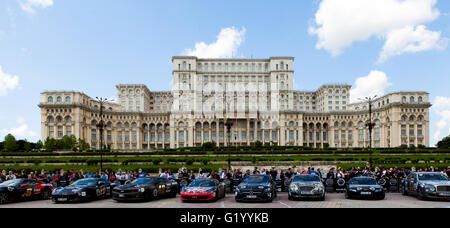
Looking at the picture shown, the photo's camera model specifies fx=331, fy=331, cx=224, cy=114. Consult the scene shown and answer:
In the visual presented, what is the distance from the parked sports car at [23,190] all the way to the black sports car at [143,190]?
5.41 meters

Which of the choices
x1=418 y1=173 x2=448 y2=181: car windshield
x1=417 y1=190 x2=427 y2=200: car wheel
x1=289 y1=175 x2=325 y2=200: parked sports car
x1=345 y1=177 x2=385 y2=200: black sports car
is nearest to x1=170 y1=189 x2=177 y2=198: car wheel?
x1=289 y1=175 x2=325 y2=200: parked sports car

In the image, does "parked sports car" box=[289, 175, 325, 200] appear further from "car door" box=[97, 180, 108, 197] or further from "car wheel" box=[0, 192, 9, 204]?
"car wheel" box=[0, 192, 9, 204]

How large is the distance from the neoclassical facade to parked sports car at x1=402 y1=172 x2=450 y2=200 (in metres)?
82.8

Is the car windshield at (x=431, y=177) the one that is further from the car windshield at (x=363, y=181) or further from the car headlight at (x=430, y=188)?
the car windshield at (x=363, y=181)

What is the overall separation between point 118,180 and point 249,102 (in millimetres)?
96250

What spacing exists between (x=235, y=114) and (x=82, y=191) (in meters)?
90.4

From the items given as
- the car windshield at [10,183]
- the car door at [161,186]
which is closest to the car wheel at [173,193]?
the car door at [161,186]

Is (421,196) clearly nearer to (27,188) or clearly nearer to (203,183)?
(203,183)

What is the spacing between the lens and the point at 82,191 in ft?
56.1

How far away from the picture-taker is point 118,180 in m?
22.5

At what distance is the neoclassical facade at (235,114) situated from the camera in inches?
3824

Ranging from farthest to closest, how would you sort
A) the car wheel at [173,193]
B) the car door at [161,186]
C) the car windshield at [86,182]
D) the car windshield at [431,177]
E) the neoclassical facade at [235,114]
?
the neoclassical facade at [235,114] → the car wheel at [173,193] → the car door at [161,186] → the car windshield at [86,182] → the car windshield at [431,177]

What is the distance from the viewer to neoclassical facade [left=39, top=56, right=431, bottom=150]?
97.1m
